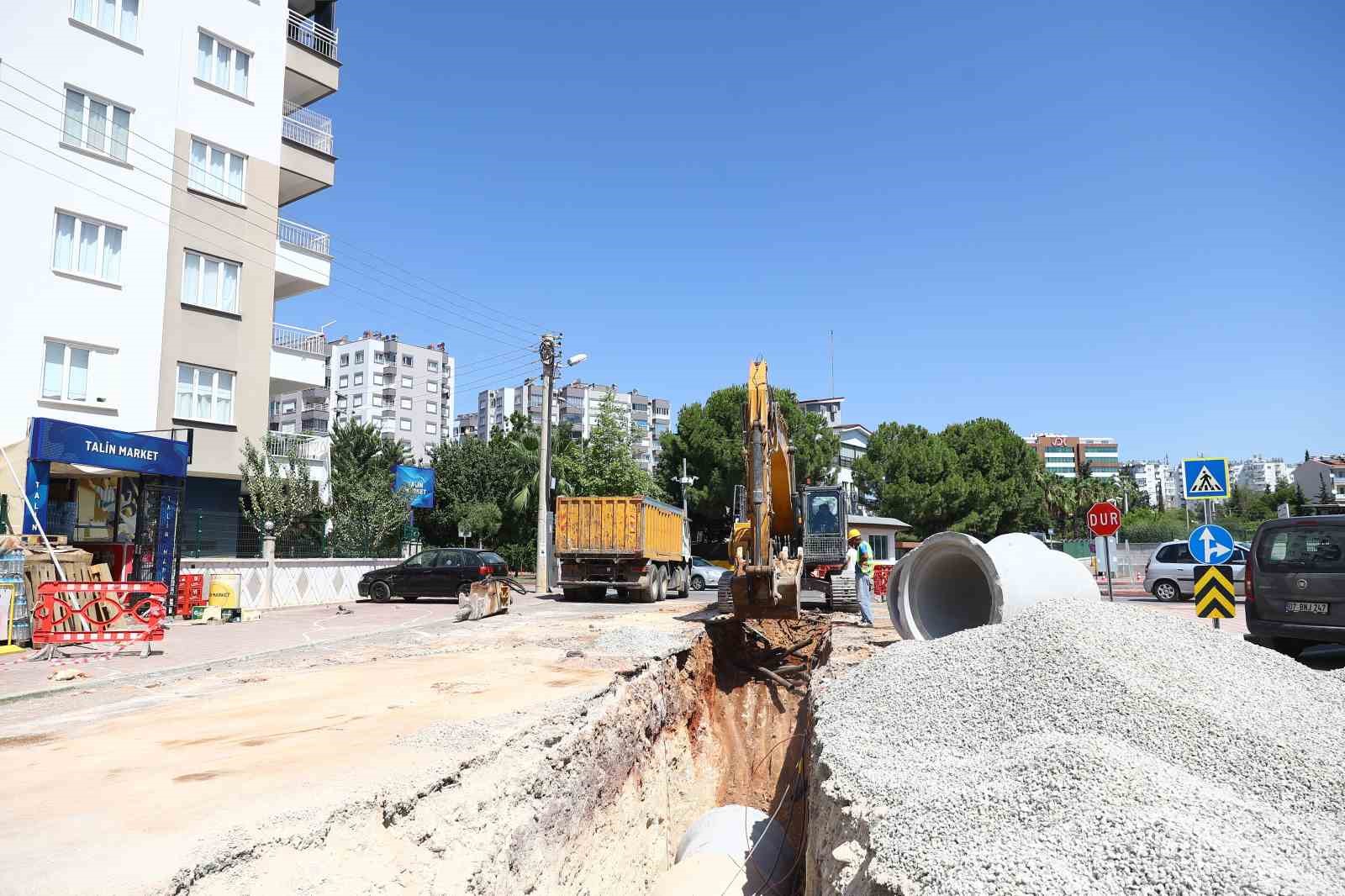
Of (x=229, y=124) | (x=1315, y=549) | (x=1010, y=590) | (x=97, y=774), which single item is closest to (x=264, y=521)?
(x=229, y=124)

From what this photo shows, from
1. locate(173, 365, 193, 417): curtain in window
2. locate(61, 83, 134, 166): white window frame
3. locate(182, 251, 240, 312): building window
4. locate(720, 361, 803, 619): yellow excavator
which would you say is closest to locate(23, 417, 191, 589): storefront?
locate(173, 365, 193, 417): curtain in window

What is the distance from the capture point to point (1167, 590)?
2155 centimetres

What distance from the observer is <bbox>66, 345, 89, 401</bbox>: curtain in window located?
1856 centimetres

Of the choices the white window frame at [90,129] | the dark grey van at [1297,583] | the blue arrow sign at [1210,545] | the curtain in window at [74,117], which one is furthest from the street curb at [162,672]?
the curtain in window at [74,117]

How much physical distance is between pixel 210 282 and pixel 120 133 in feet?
13.2

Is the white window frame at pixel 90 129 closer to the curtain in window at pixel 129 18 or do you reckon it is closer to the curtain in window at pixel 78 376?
the curtain in window at pixel 129 18

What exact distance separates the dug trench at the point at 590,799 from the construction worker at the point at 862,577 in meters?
1.97

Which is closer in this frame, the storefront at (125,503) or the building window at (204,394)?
the storefront at (125,503)

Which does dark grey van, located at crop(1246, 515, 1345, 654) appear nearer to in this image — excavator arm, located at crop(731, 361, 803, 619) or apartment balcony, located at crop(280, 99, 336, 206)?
excavator arm, located at crop(731, 361, 803, 619)

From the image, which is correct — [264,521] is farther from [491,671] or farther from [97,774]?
[97,774]

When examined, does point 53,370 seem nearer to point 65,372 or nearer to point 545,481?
point 65,372

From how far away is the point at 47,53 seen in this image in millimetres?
18453

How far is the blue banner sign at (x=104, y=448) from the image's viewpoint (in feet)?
45.5

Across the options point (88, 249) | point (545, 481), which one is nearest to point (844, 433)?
point (545, 481)
